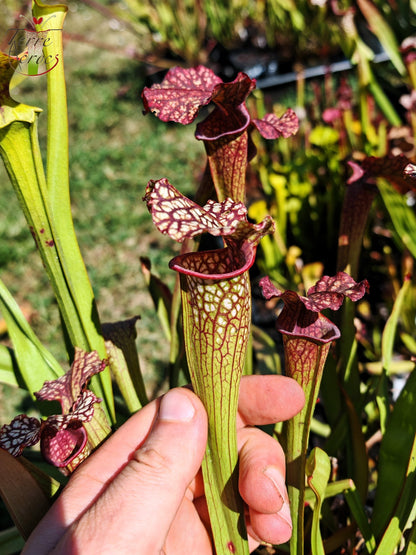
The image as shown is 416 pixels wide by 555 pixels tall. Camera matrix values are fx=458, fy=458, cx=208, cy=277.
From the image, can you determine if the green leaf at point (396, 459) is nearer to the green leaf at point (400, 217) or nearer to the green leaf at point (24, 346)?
the green leaf at point (400, 217)

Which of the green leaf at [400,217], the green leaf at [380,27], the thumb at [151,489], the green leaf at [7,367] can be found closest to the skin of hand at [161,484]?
the thumb at [151,489]

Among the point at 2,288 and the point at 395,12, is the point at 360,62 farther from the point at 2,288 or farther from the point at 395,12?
the point at 2,288

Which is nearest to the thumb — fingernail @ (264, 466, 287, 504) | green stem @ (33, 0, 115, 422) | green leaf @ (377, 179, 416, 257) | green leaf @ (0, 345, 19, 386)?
fingernail @ (264, 466, 287, 504)

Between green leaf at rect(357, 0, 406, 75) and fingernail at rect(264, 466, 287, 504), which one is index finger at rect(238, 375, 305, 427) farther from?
green leaf at rect(357, 0, 406, 75)

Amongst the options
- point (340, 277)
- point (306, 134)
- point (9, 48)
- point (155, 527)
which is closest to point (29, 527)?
point (155, 527)

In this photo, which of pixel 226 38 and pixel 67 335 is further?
pixel 226 38

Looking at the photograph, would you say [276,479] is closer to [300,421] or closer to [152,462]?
[300,421]

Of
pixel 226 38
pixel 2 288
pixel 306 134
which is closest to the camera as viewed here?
pixel 2 288

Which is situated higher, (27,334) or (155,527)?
(27,334)
